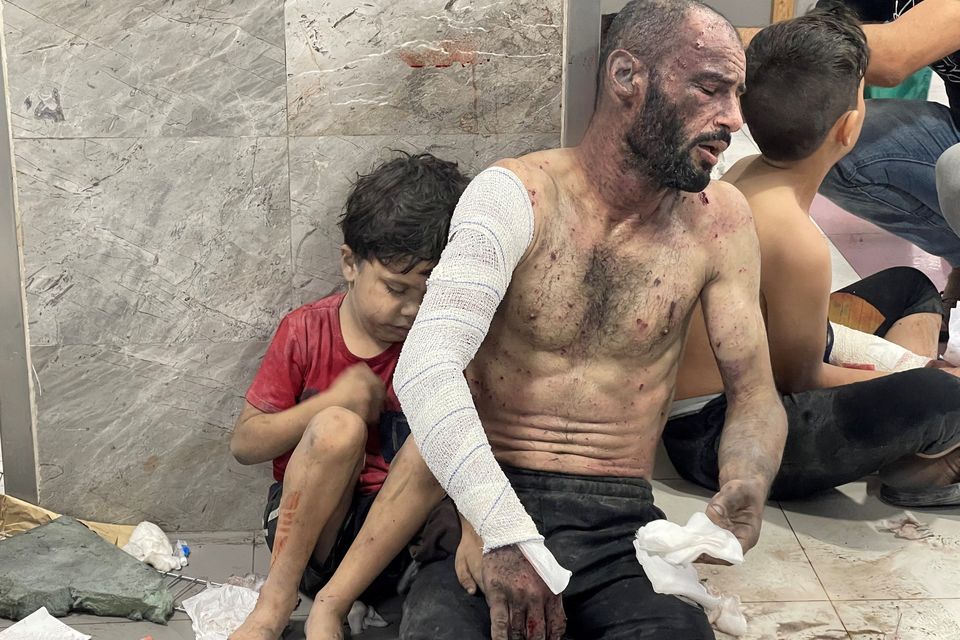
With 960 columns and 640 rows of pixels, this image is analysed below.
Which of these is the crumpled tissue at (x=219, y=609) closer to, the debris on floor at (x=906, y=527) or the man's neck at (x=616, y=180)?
the man's neck at (x=616, y=180)

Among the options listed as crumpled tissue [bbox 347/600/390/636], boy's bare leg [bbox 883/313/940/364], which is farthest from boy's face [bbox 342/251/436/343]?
boy's bare leg [bbox 883/313/940/364]

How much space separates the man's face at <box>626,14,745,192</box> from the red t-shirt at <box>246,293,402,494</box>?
0.79 meters

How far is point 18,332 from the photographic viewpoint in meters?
2.66

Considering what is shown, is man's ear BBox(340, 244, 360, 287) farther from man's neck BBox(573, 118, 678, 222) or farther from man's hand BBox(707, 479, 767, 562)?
man's hand BBox(707, 479, 767, 562)

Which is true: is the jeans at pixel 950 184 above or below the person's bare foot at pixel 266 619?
above

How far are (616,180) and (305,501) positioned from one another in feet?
3.00

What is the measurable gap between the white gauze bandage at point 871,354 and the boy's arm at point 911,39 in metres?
0.74

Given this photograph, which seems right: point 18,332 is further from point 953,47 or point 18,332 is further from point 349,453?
point 953,47

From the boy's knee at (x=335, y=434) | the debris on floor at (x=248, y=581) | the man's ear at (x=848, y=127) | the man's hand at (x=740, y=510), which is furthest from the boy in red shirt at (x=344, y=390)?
the man's ear at (x=848, y=127)

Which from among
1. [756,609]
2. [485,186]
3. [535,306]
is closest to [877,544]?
[756,609]

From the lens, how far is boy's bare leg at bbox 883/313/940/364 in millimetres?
3441

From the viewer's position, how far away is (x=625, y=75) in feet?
6.94

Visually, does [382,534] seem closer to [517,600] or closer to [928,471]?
[517,600]

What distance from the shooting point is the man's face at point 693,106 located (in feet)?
6.75
